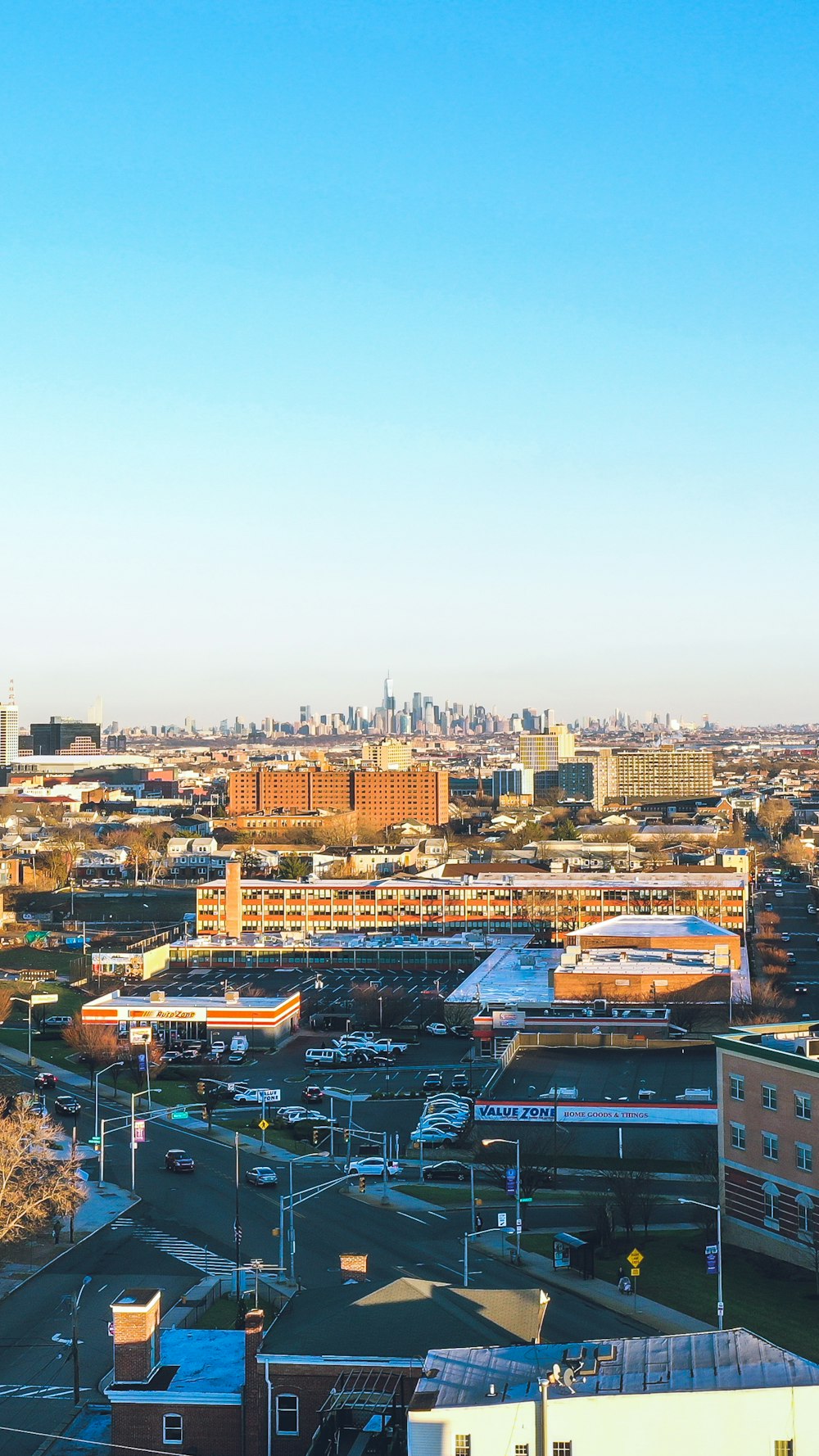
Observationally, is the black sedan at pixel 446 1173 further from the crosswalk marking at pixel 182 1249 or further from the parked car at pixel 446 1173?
the crosswalk marking at pixel 182 1249

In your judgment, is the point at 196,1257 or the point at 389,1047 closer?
the point at 196,1257

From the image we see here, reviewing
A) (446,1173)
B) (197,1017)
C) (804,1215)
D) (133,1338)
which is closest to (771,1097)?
(804,1215)

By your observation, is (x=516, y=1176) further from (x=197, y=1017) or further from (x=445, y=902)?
(x=445, y=902)

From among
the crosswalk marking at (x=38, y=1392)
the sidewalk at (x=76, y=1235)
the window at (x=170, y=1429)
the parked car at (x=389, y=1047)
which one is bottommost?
the parked car at (x=389, y=1047)

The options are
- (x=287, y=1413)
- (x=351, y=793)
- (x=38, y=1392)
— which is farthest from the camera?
(x=351, y=793)

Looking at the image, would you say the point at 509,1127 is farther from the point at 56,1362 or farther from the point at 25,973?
the point at 25,973

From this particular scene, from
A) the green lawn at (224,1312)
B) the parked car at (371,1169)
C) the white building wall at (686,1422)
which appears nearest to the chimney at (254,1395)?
the white building wall at (686,1422)

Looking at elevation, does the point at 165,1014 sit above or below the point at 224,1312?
below
